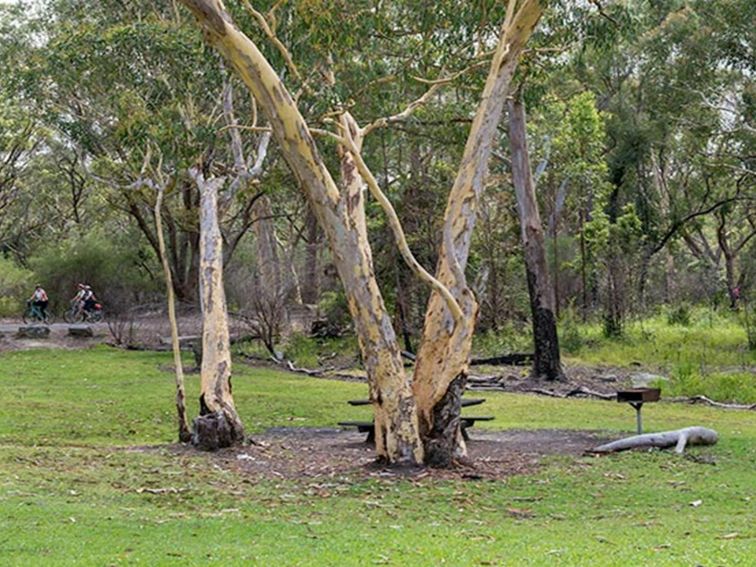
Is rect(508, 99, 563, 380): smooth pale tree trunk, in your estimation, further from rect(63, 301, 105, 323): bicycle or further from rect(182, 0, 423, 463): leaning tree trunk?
rect(63, 301, 105, 323): bicycle

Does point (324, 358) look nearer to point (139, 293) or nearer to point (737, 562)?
point (139, 293)

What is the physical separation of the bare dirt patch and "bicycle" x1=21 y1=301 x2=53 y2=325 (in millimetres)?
22668

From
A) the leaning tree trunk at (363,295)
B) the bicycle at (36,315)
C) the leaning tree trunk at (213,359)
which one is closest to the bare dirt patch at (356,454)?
the leaning tree trunk at (213,359)

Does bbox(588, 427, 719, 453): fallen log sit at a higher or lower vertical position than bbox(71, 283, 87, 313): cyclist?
lower

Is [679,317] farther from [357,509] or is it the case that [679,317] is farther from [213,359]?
[357,509]

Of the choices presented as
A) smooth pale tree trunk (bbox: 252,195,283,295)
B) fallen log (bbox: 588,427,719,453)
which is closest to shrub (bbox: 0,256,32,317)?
smooth pale tree trunk (bbox: 252,195,283,295)

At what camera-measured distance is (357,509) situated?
8.73 metres

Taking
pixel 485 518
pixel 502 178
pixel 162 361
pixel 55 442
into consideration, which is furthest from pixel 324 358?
pixel 485 518

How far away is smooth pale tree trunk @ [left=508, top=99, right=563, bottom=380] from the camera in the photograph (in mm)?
21719

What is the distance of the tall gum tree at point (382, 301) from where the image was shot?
414 inches

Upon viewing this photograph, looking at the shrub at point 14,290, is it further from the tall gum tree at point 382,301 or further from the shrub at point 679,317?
the tall gum tree at point 382,301

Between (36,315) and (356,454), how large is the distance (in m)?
26.0

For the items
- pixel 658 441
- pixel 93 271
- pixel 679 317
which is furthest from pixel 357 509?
pixel 93 271

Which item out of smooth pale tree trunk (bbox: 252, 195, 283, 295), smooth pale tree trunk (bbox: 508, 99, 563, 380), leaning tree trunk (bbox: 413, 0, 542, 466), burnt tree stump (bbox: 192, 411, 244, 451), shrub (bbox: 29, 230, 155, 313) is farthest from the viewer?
shrub (bbox: 29, 230, 155, 313)
